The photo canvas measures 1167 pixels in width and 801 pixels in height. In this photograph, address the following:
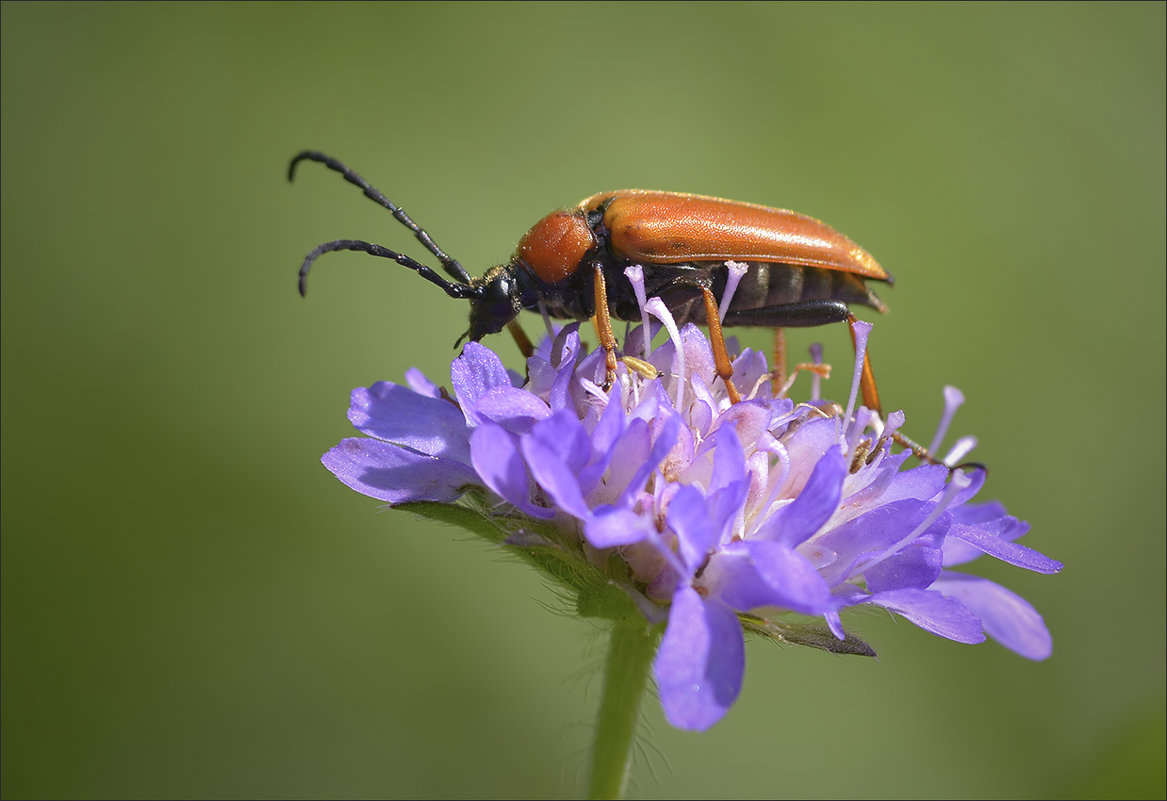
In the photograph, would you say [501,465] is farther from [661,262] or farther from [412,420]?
[661,262]

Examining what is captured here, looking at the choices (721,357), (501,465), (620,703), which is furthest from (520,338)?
(620,703)

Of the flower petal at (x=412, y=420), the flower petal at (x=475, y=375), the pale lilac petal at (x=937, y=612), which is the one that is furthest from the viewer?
the flower petal at (x=412, y=420)

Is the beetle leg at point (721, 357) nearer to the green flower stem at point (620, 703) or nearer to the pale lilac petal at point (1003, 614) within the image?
the green flower stem at point (620, 703)

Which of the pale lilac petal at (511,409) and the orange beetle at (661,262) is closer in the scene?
the pale lilac petal at (511,409)

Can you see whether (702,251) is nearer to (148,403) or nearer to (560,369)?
(560,369)

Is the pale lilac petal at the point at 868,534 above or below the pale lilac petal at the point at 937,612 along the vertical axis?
above

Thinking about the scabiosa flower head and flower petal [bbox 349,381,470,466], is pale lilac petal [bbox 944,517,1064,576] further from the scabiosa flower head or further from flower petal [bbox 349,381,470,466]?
flower petal [bbox 349,381,470,466]

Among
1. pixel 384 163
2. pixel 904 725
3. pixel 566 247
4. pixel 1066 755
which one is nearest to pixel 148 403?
pixel 384 163

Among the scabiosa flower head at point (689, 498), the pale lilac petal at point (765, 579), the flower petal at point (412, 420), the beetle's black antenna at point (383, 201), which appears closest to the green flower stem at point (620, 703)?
the scabiosa flower head at point (689, 498)
